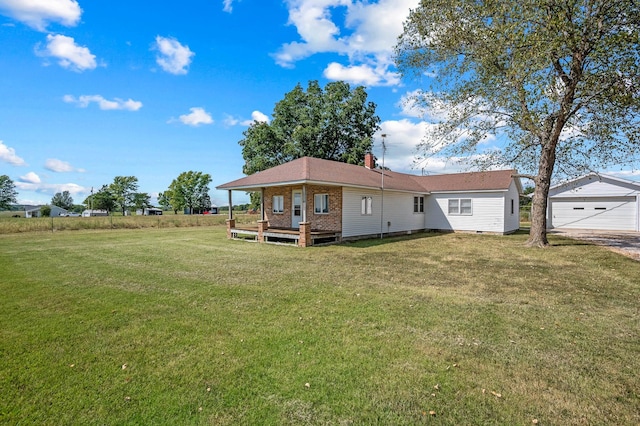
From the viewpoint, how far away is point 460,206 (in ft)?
66.9

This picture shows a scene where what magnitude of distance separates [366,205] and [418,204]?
5943mm

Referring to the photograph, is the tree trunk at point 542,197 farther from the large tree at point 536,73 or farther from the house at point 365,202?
the house at point 365,202

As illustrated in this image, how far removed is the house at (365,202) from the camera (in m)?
15.3

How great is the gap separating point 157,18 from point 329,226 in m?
10.7

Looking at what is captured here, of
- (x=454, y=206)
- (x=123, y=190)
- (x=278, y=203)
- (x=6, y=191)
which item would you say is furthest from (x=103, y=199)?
(x=454, y=206)

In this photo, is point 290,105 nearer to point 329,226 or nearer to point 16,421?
point 329,226

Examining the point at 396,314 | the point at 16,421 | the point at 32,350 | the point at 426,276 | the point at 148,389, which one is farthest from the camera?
the point at 426,276

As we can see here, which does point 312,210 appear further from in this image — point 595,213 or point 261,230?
point 595,213

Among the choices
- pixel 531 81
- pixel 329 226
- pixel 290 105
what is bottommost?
pixel 329 226

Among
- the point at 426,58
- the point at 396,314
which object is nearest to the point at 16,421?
the point at 396,314

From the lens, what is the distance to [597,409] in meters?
2.80

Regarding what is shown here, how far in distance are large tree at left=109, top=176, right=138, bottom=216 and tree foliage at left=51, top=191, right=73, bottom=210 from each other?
36825 millimetres

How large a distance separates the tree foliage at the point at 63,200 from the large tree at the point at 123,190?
36.8 metres

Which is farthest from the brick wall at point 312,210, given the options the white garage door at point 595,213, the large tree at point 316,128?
the white garage door at point 595,213
